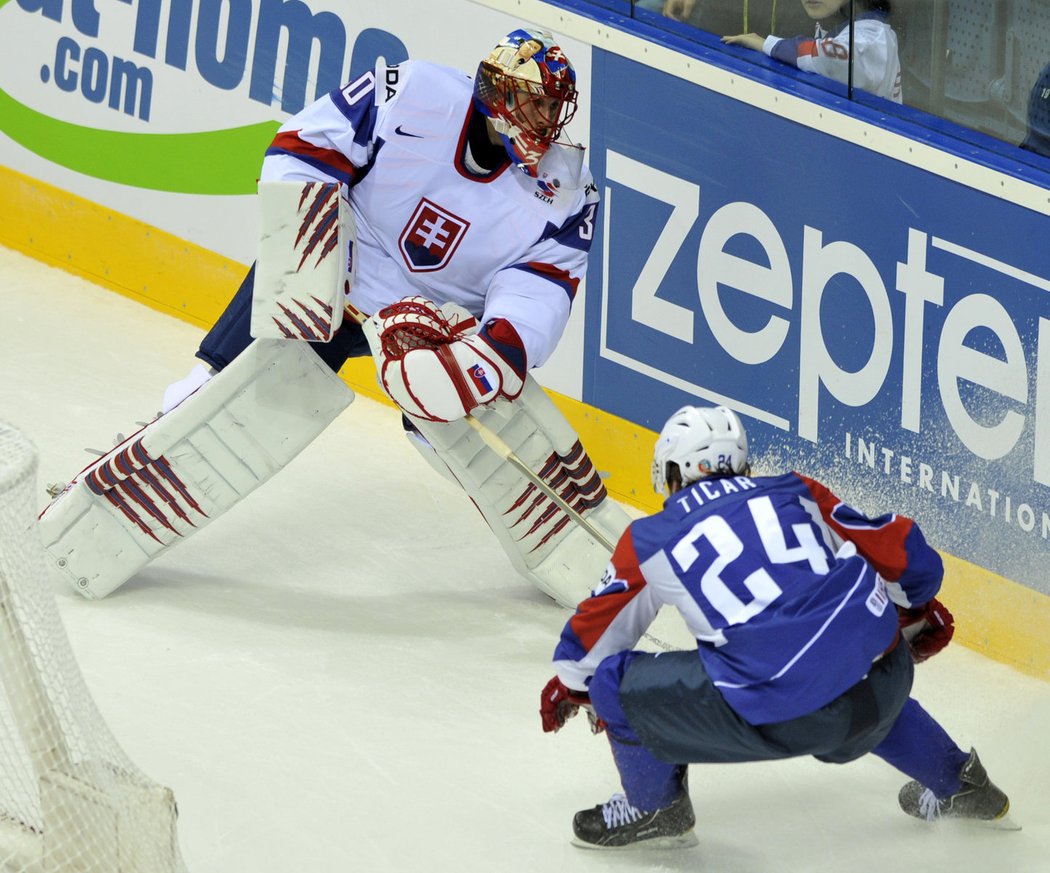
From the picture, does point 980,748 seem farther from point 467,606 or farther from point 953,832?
point 467,606

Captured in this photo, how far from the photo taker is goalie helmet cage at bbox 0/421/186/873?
2.90 metres

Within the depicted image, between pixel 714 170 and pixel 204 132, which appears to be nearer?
pixel 714 170

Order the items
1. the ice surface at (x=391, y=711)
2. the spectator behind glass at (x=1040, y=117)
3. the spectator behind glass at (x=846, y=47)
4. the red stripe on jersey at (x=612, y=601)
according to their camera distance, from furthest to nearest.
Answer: the spectator behind glass at (x=846, y=47) < the spectator behind glass at (x=1040, y=117) < the ice surface at (x=391, y=711) < the red stripe on jersey at (x=612, y=601)

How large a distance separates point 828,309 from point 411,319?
98cm

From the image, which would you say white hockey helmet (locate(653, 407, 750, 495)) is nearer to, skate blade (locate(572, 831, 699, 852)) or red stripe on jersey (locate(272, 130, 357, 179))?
skate blade (locate(572, 831, 699, 852))

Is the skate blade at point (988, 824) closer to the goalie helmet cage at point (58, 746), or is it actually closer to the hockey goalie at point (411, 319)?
the hockey goalie at point (411, 319)

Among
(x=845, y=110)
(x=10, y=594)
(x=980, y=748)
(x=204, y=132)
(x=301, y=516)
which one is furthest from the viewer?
(x=204, y=132)

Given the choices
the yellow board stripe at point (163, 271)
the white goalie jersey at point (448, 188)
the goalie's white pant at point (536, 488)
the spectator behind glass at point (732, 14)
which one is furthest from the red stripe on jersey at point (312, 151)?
the yellow board stripe at point (163, 271)

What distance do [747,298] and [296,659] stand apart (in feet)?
4.09

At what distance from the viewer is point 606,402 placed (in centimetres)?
461

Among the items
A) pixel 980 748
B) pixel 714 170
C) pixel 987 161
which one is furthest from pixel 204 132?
pixel 980 748

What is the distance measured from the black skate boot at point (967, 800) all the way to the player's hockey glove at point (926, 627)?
0.18 m

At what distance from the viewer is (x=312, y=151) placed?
3.75 m

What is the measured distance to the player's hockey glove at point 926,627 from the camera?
320 cm
